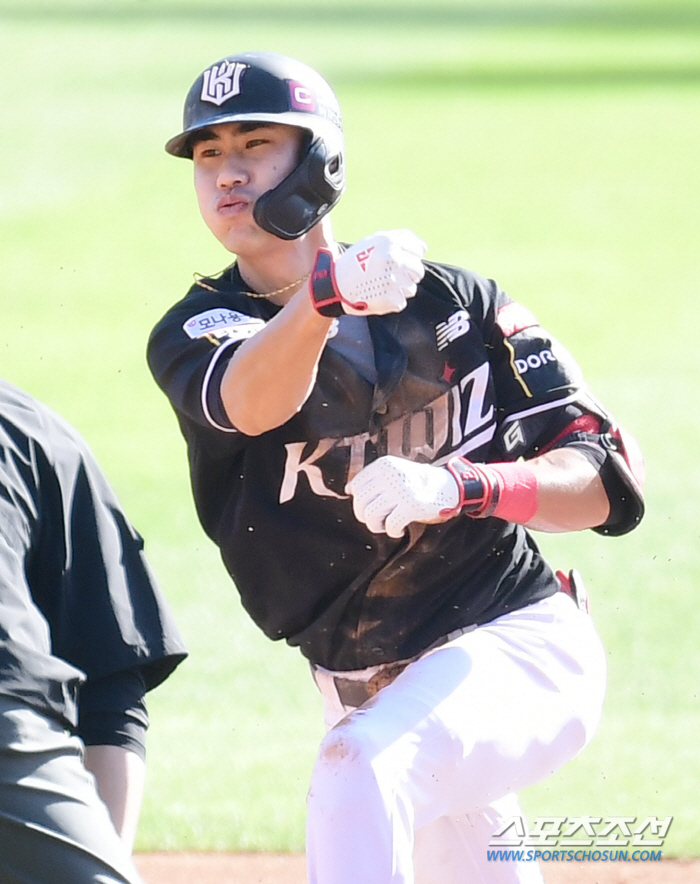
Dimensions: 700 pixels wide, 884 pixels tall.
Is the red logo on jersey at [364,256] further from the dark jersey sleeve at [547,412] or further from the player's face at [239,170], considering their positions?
the dark jersey sleeve at [547,412]

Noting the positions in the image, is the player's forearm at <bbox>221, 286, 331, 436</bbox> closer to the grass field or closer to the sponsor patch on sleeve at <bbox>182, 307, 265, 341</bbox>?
the sponsor patch on sleeve at <bbox>182, 307, 265, 341</bbox>

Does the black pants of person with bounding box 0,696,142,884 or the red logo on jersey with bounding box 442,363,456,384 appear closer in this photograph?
the black pants of person with bounding box 0,696,142,884

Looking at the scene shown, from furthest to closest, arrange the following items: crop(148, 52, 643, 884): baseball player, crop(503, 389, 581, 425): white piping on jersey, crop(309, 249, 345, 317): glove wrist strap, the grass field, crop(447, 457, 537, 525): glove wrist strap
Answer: the grass field
crop(503, 389, 581, 425): white piping on jersey
crop(148, 52, 643, 884): baseball player
crop(447, 457, 537, 525): glove wrist strap
crop(309, 249, 345, 317): glove wrist strap

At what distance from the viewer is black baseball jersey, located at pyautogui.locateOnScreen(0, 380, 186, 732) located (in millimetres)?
2643

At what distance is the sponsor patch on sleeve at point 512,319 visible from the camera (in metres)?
3.57

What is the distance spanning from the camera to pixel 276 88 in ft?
11.6

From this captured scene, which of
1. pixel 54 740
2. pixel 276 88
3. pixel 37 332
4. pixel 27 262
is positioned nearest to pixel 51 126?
pixel 27 262

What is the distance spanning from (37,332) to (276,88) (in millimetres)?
10909

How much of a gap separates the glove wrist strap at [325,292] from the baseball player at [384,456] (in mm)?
172

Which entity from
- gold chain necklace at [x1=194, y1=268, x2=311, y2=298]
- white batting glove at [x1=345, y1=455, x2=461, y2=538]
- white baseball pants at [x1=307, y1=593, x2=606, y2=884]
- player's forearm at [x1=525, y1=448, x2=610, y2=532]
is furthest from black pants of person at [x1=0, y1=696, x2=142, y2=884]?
gold chain necklace at [x1=194, y1=268, x2=311, y2=298]

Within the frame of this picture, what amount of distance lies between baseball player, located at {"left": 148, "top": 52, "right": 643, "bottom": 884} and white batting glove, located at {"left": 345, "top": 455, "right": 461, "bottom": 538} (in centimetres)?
13

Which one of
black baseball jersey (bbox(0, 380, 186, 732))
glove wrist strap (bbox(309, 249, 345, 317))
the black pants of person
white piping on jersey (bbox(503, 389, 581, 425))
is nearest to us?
the black pants of person

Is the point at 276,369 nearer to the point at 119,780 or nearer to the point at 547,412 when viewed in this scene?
the point at 547,412

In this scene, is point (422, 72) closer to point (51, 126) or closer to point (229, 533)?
point (51, 126)
